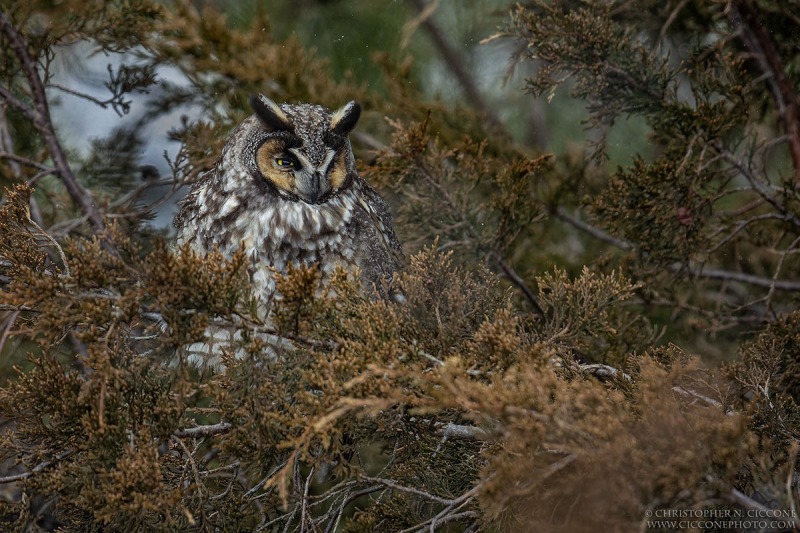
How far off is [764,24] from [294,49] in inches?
72.5

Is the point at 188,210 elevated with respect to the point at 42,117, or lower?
lower

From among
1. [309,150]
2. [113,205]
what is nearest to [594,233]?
[309,150]

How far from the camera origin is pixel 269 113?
236 cm

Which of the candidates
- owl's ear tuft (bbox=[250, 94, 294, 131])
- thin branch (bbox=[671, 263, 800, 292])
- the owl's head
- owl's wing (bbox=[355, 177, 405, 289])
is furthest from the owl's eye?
thin branch (bbox=[671, 263, 800, 292])

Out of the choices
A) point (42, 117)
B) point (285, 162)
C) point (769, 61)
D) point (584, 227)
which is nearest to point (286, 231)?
point (285, 162)

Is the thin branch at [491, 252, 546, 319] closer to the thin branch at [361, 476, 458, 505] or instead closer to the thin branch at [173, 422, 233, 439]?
the thin branch at [361, 476, 458, 505]

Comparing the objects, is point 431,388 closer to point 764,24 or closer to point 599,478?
point 599,478

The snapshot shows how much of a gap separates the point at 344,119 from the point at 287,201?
1.10ft

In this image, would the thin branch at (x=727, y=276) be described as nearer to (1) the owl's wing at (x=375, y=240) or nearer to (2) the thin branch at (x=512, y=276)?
(2) the thin branch at (x=512, y=276)

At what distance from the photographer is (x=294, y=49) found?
3.16 m

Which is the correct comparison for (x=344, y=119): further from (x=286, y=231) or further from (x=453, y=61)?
(x=453, y=61)

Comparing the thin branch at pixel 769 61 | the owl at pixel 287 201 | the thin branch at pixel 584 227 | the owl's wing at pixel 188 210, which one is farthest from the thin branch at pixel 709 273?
the owl's wing at pixel 188 210

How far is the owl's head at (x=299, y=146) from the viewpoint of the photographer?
7.84 ft

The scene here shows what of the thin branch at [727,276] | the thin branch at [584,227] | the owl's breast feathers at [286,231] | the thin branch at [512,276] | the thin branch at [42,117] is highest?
the thin branch at [42,117]
